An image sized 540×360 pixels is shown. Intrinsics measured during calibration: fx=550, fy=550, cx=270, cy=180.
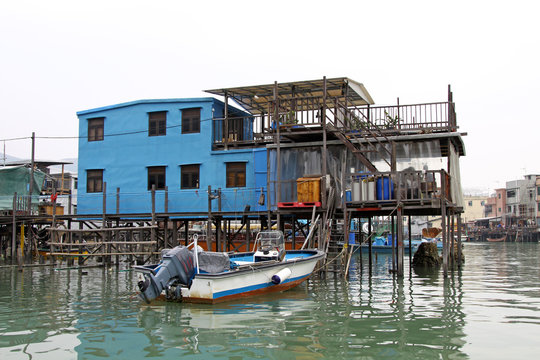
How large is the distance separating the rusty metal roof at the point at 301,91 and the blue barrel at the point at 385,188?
4870 mm

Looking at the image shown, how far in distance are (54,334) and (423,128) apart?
1725 centimetres

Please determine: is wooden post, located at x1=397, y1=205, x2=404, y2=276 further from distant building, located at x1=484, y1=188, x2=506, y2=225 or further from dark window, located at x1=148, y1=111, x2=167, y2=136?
distant building, located at x1=484, y1=188, x2=506, y2=225

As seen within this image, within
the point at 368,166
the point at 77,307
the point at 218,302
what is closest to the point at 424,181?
the point at 368,166

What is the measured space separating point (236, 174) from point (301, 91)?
5.03 meters

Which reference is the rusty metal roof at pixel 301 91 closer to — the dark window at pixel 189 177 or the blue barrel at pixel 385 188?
the dark window at pixel 189 177

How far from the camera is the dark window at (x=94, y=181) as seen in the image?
28453 millimetres

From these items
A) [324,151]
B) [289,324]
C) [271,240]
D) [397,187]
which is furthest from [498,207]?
[289,324]

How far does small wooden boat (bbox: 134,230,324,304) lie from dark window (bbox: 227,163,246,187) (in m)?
7.01

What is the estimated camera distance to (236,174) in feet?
84.6

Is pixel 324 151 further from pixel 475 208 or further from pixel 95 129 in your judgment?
pixel 475 208

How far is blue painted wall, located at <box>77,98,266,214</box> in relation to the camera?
2548 cm

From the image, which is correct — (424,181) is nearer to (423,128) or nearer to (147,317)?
(423,128)

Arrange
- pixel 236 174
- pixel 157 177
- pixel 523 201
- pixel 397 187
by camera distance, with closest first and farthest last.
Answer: pixel 397 187, pixel 236 174, pixel 157 177, pixel 523 201

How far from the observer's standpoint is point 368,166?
75.5 feet
